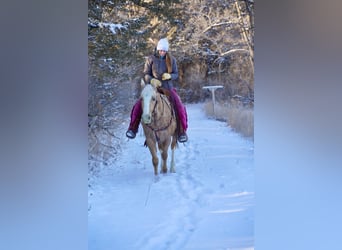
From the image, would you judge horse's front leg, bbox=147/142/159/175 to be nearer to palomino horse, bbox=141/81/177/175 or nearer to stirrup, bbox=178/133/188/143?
palomino horse, bbox=141/81/177/175

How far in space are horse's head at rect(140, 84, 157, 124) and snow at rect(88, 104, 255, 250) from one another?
0.34 feet

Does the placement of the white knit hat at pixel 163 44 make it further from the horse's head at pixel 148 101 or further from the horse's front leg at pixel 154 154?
the horse's front leg at pixel 154 154

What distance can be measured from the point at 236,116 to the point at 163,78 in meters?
0.54

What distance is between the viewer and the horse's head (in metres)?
2.55

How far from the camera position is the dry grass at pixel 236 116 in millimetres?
2527

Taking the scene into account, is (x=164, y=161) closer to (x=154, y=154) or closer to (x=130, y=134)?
(x=154, y=154)

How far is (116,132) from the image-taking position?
2.51 metres

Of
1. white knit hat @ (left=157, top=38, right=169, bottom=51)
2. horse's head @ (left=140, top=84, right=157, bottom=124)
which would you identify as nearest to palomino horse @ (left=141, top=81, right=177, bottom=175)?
horse's head @ (left=140, top=84, right=157, bottom=124)

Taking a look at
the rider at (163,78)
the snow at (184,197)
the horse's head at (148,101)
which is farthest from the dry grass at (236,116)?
the horse's head at (148,101)
